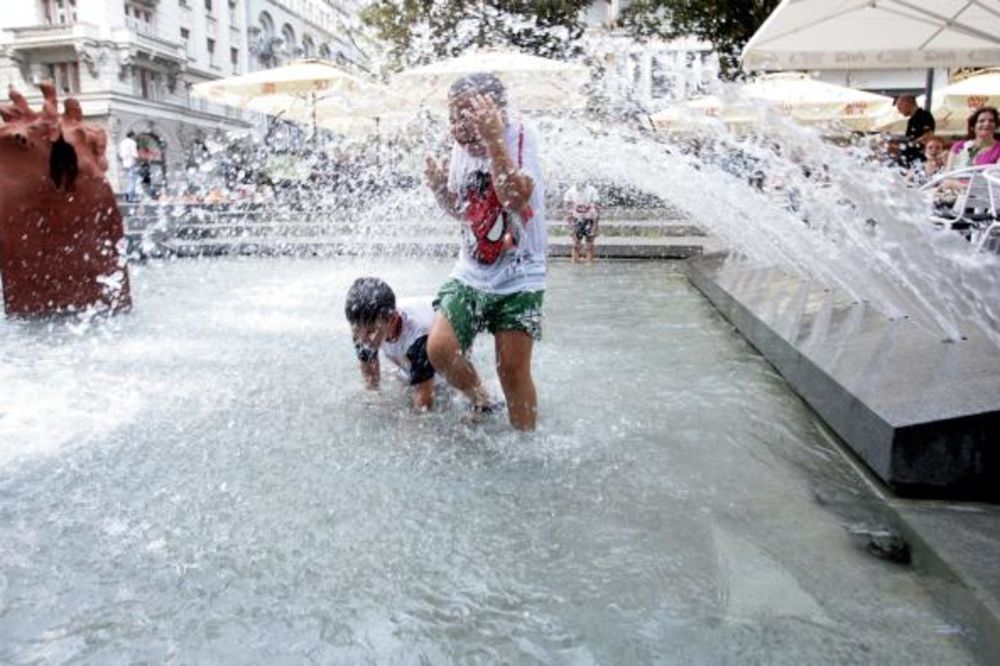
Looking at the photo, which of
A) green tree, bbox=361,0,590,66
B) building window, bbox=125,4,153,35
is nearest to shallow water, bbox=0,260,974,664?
green tree, bbox=361,0,590,66

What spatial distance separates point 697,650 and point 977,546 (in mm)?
943

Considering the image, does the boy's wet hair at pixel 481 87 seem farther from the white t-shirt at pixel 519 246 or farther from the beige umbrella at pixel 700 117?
the beige umbrella at pixel 700 117

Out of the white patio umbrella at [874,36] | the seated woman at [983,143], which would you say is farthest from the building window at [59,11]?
the seated woman at [983,143]

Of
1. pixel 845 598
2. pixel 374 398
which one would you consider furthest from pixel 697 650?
pixel 374 398

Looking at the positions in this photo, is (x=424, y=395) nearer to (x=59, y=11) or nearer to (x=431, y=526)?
(x=431, y=526)

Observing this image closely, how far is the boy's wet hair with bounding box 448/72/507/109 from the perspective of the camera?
3262 mm

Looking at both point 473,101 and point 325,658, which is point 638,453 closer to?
point 473,101

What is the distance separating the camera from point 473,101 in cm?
318

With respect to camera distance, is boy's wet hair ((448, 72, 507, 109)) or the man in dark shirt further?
the man in dark shirt

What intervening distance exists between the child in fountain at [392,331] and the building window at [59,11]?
4237 cm

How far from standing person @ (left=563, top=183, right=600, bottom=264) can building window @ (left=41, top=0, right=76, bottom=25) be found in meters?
36.8

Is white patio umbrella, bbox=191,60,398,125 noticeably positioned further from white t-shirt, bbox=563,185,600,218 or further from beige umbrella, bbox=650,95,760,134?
beige umbrella, bbox=650,95,760,134

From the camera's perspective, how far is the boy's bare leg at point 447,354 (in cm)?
350

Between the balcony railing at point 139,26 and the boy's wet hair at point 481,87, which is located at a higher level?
the balcony railing at point 139,26
